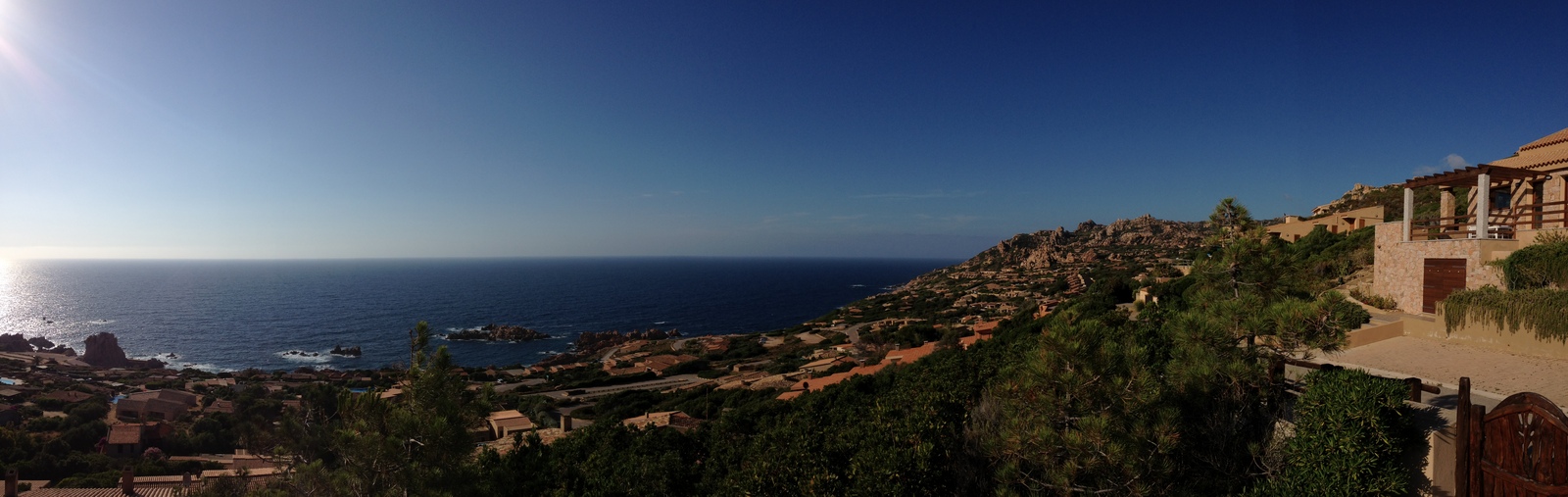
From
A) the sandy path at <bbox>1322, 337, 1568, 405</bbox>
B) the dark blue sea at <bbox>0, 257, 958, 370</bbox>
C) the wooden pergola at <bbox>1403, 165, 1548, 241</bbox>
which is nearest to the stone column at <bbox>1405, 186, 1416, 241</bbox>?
the wooden pergola at <bbox>1403, 165, 1548, 241</bbox>

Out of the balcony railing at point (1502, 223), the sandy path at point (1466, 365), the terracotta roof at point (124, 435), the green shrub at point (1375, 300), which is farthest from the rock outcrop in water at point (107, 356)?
the balcony railing at point (1502, 223)

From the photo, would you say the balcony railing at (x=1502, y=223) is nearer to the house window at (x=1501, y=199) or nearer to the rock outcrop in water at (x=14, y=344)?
the house window at (x=1501, y=199)

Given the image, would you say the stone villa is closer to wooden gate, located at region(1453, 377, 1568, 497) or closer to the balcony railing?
the balcony railing

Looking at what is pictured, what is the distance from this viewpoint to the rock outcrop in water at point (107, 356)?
132 feet

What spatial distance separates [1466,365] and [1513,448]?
5618 mm

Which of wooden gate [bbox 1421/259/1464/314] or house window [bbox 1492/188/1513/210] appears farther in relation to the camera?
house window [bbox 1492/188/1513/210]

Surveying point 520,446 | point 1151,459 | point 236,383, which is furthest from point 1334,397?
point 236,383

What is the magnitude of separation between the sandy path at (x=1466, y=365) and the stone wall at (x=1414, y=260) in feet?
8.23

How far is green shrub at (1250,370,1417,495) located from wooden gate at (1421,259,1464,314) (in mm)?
9000

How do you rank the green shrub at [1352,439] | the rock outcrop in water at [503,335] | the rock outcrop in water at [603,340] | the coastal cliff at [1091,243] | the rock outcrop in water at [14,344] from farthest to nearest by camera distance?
1. the coastal cliff at [1091,243]
2. the rock outcrop in water at [503,335]
3. the rock outcrop in water at [603,340]
4. the rock outcrop in water at [14,344]
5. the green shrub at [1352,439]

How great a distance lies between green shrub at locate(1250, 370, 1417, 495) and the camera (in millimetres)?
4297

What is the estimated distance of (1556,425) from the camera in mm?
3295

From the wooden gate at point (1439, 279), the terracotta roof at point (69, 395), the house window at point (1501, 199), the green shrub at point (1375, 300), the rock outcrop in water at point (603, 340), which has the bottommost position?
the rock outcrop in water at point (603, 340)

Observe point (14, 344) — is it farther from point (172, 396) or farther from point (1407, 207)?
point (1407, 207)
